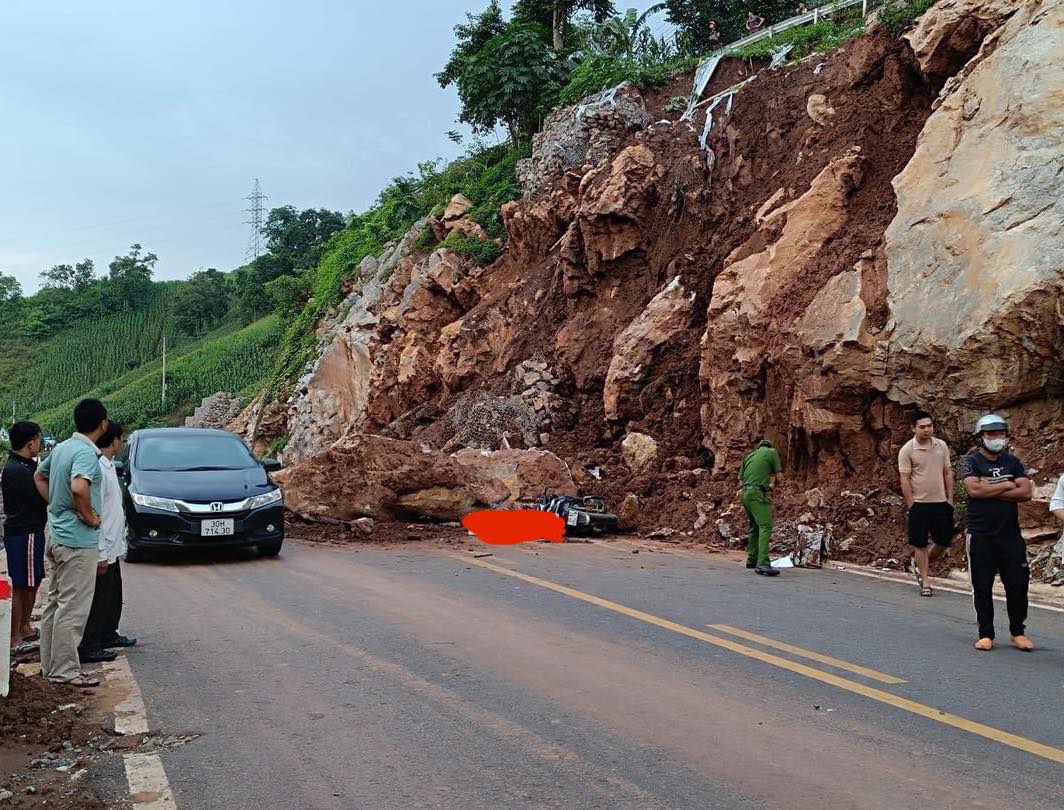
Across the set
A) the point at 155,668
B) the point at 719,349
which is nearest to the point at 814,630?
the point at 155,668

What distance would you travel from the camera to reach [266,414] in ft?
104

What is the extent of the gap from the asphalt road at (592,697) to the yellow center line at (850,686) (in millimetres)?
20

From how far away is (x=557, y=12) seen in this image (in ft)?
103

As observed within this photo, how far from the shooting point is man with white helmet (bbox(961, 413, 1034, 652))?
269 inches

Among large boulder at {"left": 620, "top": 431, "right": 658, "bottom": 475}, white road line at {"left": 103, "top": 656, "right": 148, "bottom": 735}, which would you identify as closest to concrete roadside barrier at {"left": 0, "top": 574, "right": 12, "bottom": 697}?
white road line at {"left": 103, "top": 656, "right": 148, "bottom": 735}

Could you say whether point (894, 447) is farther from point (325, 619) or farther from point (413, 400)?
point (413, 400)

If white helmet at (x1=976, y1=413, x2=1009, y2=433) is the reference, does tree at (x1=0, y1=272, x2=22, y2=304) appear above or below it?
above

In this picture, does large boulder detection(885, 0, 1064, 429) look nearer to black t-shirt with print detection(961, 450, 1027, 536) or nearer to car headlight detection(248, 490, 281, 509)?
black t-shirt with print detection(961, 450, 1027, 536)

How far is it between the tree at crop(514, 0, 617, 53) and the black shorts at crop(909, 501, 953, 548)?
80.9ft

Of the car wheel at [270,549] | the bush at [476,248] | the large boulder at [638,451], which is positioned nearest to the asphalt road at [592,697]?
the car wheel at [270,549]

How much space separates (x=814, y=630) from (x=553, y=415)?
12.1 meters

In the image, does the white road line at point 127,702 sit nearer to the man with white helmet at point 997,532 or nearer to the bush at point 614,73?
the man with white helmet at point 997,532

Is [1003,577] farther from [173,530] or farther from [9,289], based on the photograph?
[9,289]

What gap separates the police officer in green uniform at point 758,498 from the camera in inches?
426
